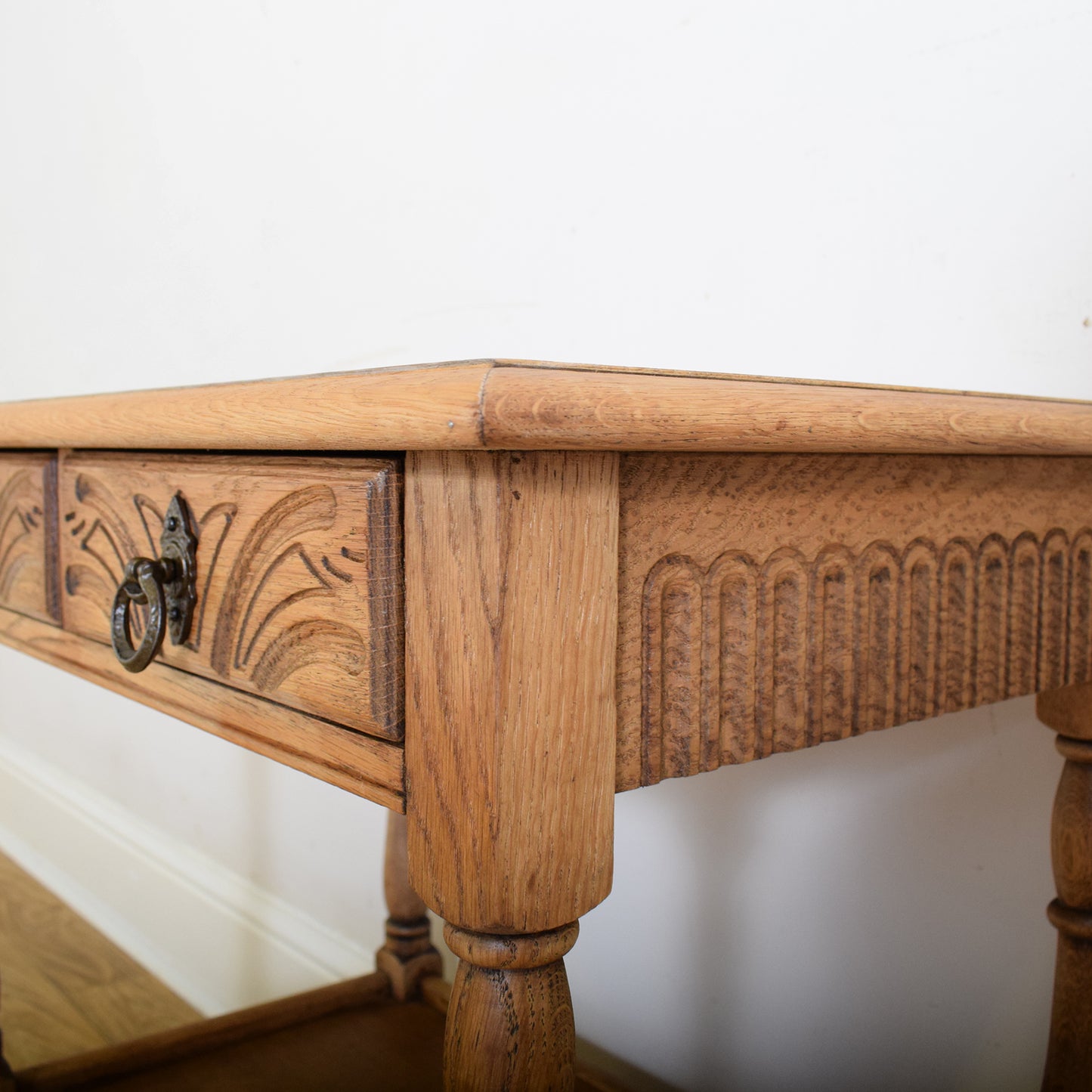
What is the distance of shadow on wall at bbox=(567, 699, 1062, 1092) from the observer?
906 millimetres

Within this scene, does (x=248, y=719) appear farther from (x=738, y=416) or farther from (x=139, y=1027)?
(x=139, y=1027)

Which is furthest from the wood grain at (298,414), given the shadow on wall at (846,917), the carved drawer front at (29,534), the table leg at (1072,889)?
the shadow on wall at (846,917)

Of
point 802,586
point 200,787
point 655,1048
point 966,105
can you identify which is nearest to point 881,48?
point 966,105

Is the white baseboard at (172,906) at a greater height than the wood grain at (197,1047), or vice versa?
the wood grain at (197,1047)

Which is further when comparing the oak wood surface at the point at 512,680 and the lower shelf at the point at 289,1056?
the lower shelf at the point at 289,1056

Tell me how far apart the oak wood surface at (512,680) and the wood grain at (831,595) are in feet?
0.08

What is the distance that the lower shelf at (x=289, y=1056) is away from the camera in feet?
3.54

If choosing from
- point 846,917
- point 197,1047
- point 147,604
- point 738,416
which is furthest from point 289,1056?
point 738,416

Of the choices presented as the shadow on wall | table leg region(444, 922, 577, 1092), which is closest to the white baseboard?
the shadow on wall

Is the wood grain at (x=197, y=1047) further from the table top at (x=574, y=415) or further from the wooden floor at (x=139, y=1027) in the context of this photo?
the table top at (x=574, y=415)

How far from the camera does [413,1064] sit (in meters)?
1.12

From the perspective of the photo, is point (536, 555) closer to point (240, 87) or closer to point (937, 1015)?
point (937, 1015)

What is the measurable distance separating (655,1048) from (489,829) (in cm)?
86

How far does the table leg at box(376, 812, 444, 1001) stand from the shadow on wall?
22 centimetres
